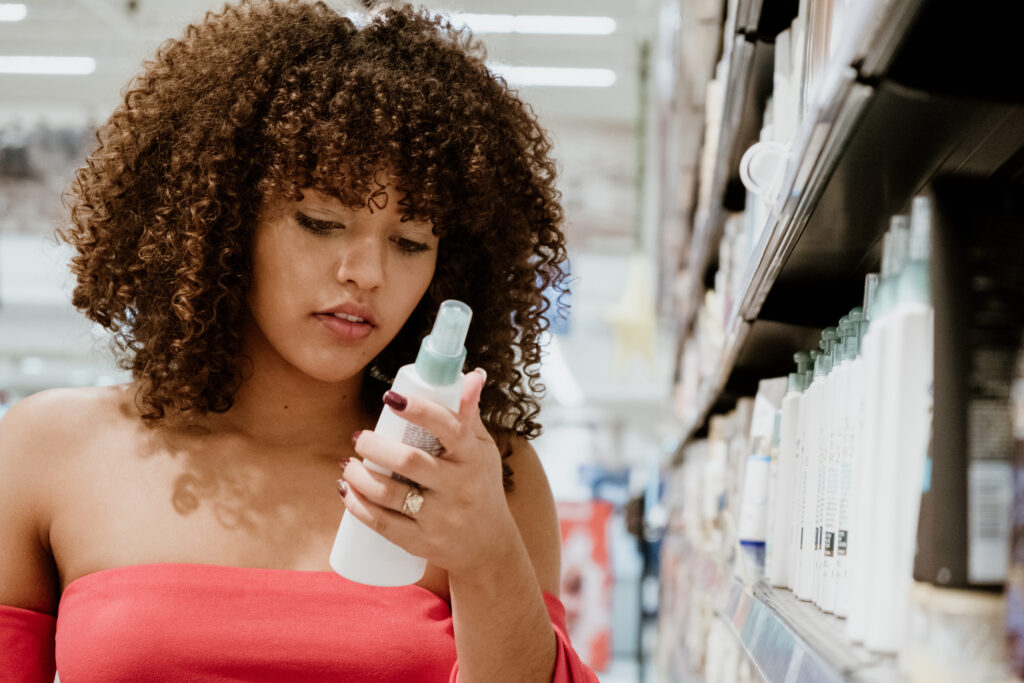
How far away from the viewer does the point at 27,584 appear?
1.22 metres

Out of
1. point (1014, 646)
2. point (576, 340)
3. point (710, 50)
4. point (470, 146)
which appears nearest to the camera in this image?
point (1014, 646)

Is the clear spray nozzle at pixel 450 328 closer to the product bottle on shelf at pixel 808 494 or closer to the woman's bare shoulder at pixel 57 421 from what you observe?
the product bottle on shelf at pixel 808 494

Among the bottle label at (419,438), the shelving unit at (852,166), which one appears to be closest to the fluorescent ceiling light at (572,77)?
the shelving unit at (852,166)

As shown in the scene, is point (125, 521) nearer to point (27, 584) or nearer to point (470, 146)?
point (27, 584)

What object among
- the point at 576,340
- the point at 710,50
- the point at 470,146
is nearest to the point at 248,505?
the point at 470,146

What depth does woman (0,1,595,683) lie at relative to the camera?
1.15m

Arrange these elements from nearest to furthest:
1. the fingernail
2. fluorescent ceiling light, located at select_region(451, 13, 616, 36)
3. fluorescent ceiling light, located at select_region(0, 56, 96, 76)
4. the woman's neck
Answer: the fingernail < the woman's neck < fluorescent ceiling light, located at select_region(451, 13, 616, 36) < fluorescent ceiling light, located at select_region(0, 56, 96, 76)

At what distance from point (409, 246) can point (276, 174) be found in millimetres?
186

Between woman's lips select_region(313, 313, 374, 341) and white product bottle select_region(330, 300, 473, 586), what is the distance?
291 millimetres

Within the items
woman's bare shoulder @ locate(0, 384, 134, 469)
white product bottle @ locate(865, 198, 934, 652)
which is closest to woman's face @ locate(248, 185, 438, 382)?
woman's bare shoulder @ locate(0, 384, 134, 469)

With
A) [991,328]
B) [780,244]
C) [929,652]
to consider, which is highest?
[780,244]

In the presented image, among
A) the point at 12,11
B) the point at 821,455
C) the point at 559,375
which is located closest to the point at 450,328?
the point at 821,455

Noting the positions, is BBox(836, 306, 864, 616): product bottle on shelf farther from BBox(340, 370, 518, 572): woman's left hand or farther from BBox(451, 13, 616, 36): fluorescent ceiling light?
BBox(451, 13, 616, 36): fluorescent ceiling light

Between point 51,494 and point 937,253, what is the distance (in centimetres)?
107
